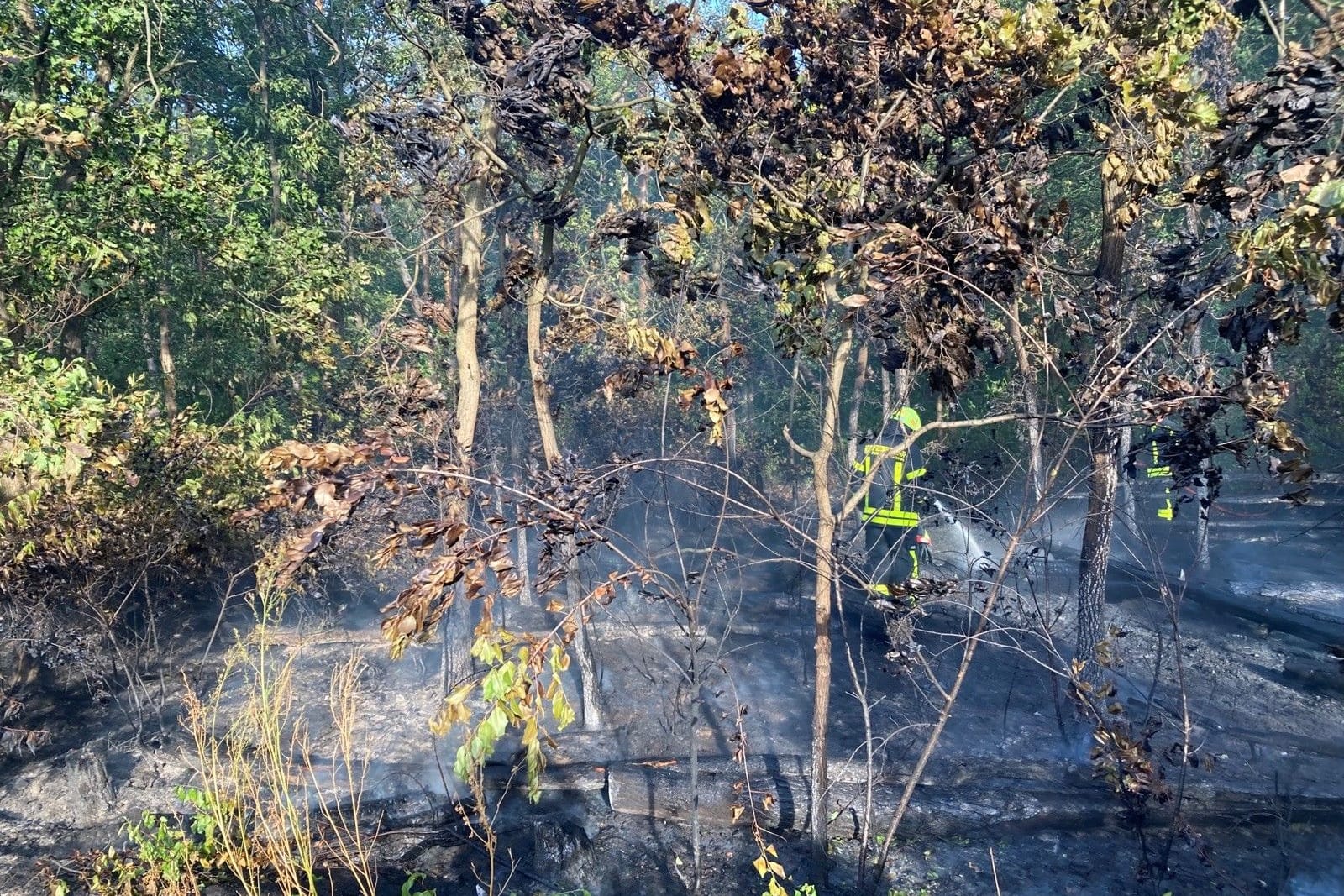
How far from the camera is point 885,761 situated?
25.3ft

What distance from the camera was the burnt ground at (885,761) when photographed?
274 inches

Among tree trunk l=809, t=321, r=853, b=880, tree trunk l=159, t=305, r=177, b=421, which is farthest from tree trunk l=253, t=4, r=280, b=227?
tree trunk l=809, t=321, r=853, b=880

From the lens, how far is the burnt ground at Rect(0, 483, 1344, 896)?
6.95 metres

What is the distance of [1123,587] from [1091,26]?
12016mm

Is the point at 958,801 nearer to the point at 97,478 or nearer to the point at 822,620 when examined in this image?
the point at 822,620

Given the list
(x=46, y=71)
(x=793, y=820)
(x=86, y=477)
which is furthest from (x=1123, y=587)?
(x=46, y=71)

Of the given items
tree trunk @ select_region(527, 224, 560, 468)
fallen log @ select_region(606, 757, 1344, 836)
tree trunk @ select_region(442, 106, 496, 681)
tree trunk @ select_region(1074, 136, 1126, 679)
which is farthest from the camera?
tree trunk @ select_region(442, 106, 496, 681)

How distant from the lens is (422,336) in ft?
28.6

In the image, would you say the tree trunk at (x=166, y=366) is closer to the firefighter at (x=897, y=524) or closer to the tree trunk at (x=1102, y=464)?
the firefighter at (x=897, y=524)

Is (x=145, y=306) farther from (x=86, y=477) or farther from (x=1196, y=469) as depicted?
(x=1196, y=469)

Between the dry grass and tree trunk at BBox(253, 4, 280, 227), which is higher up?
tree trunk at BBox(253, 4, 280, 227)

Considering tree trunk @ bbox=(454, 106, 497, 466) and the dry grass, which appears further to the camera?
tree trunk @ bbox=(454, 106, 497, 466)

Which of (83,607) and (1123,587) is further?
(1123,587)

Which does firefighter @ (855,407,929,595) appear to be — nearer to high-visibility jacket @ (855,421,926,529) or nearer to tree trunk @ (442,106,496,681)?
high-visibility jacket @ (855,421,926,529)
